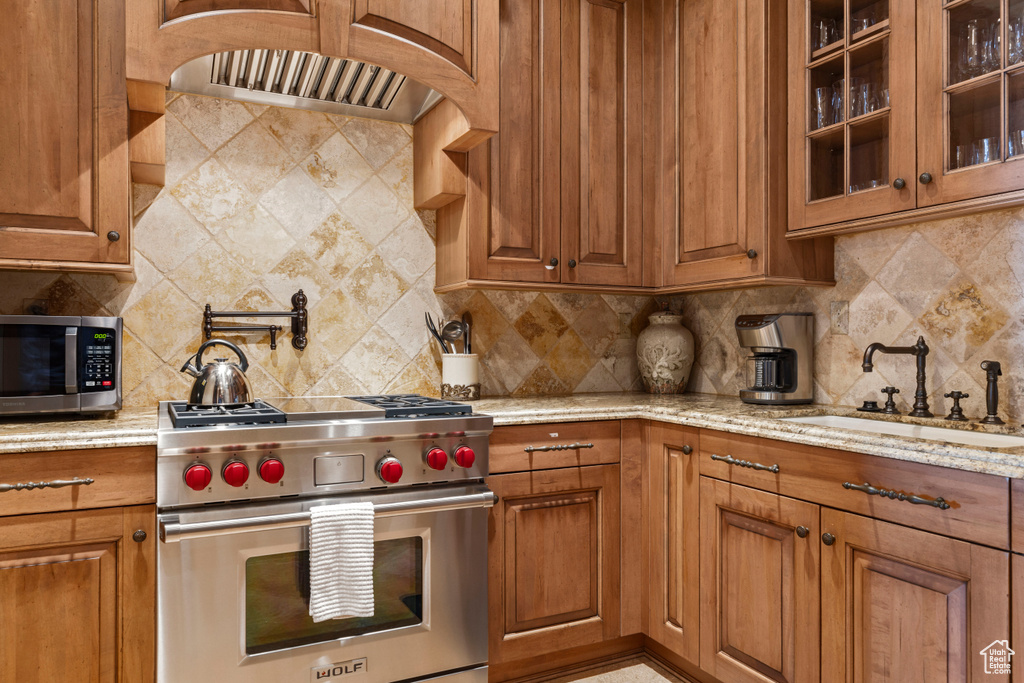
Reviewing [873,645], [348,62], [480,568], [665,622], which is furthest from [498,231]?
[873,645]

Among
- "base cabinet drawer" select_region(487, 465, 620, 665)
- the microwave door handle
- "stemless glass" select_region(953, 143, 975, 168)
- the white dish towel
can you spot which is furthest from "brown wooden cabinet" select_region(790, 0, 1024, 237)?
the microwave door handle

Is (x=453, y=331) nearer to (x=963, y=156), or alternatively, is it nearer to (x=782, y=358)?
(x=782, y=358)

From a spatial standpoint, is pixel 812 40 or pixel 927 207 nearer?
pixel 927 207

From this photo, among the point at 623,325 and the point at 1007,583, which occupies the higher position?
the point at 623,325

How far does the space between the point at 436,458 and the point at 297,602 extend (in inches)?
20.8

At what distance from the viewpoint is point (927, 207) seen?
178 cm

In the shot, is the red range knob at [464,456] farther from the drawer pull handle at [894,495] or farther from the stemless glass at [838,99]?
the stemless glass at [838,99]

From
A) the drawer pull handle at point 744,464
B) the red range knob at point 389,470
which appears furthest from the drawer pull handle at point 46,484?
the drawer pull handle at point 744,464

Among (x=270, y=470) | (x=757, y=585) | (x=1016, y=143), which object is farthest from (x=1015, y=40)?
(x=270, y=470)

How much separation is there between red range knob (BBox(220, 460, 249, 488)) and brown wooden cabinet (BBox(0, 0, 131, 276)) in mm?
651

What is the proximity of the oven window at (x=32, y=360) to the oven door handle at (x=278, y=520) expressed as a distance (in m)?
0.50

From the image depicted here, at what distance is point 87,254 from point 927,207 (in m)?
2.29

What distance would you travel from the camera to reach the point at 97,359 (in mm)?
1768

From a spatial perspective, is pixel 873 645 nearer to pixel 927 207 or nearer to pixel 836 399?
pixel 836 399
